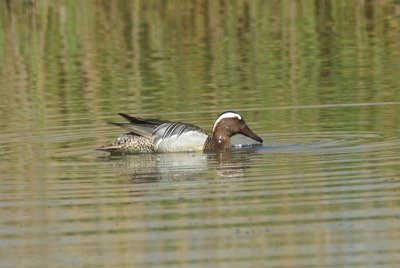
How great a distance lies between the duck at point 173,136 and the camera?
12594 mm

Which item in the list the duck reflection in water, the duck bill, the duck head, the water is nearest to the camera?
the water

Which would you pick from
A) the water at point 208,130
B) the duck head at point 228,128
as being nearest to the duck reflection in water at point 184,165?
the water at point 208,130

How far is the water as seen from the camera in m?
8.06

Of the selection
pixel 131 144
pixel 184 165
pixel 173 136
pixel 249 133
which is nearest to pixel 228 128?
pixel 249 133

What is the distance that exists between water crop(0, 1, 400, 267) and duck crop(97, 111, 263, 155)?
0.17 metres

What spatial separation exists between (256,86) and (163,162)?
4.59m

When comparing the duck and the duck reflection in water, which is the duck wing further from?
the duck reflection in water

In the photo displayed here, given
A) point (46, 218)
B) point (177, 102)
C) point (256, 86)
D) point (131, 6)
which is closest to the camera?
point (46, 218)

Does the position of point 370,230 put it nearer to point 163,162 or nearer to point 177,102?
point 163,162

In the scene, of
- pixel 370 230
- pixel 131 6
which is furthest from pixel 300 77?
pixel 131 6

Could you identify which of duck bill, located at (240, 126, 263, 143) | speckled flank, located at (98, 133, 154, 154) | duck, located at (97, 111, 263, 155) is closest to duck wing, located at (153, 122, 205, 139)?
duck, located at (97, 111, 263, 155)

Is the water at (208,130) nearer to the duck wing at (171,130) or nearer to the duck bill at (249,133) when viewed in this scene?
the duck bill at (249,133)

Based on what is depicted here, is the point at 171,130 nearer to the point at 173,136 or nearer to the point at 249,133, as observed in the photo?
the point at 173,136

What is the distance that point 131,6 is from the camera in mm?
27875
